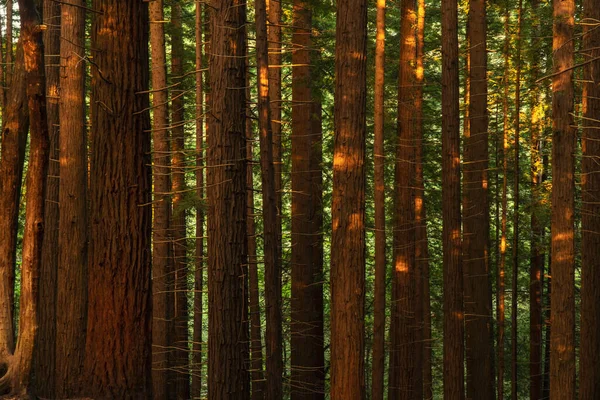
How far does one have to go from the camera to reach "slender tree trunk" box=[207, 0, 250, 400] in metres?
9.92

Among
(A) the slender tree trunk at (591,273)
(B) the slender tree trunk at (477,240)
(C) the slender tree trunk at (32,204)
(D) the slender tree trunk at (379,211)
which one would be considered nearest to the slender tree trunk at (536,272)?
(B) the slender tree trunk at (477,240)

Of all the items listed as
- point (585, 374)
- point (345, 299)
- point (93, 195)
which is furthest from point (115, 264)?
point (585, 374)

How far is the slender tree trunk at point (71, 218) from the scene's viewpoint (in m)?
12.3

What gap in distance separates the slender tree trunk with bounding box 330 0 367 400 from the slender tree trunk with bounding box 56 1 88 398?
4243 millimetres

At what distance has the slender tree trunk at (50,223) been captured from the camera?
45.2ft

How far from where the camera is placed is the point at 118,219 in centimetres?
793

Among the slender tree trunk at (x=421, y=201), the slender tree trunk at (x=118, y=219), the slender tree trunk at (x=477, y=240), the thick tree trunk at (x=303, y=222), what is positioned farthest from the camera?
the slender tree trunk at (x=477, y=240)

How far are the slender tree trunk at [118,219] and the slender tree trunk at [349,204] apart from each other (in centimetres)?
319

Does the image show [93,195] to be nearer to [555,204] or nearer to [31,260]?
[31,260]

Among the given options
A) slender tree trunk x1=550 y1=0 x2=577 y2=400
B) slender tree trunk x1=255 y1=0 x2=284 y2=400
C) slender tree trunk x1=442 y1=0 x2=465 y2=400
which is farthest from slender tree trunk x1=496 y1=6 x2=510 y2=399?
slender tree trunk x1=255 y1=0 x2=284 y2=400

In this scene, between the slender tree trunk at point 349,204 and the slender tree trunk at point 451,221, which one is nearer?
the slender tree trunk at point 349,204

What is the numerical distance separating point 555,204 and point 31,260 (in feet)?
24.8

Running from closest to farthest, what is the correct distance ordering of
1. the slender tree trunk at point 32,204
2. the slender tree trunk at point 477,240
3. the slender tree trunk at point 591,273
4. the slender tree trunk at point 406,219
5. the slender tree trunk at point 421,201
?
the slender tree trunk at point 32,204
the slender tree trunk at point 591,273
the slender tree trunk at point 406,219
the slender tree trunk at point 421,201
the slender tree trunk at point 477,240

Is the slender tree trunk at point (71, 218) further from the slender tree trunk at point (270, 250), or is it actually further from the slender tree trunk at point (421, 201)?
the slender tree trunk at point (421, 201)
